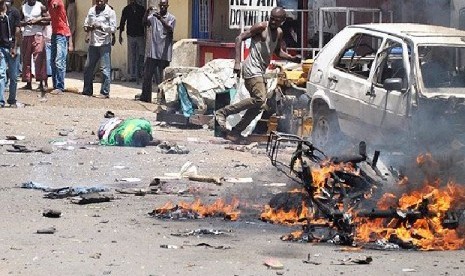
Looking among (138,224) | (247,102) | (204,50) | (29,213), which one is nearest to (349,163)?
(138,224)

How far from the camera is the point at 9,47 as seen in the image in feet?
59.3

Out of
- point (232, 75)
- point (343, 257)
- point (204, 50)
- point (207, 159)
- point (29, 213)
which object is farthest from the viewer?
point (204, 50)

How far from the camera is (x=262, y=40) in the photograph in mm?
14859

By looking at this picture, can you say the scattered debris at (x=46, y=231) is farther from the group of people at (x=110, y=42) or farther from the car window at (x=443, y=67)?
the group of people at (x=110, y=42)

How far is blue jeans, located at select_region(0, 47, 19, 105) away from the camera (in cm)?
1789

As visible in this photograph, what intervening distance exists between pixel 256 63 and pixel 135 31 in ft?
31.7

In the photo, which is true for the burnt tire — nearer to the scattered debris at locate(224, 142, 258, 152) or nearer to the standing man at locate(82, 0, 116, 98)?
the scattered debris at locate(224, 142, 258, 152)

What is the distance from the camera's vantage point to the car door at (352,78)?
12680mm

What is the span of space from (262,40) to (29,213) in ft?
19.9

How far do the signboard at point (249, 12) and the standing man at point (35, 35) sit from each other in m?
3.33

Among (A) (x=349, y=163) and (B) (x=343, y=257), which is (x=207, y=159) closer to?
(A) (x=349, y=163)

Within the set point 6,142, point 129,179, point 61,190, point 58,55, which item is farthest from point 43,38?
point 61,190

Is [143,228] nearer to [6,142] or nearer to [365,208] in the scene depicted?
[365,208]

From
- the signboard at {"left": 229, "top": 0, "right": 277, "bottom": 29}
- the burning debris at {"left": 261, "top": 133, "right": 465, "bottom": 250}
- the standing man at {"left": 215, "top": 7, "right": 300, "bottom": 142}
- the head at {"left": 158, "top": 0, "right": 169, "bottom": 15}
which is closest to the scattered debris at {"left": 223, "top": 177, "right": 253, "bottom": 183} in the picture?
the burning debris at {"left": 261, "top": 133, "right": 465, "bottom": 250}
